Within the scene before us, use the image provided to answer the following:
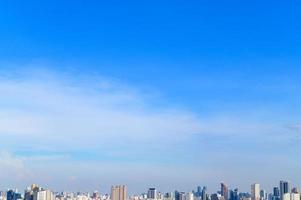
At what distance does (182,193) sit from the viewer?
4838 inches

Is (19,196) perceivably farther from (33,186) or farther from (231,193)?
(231,193)

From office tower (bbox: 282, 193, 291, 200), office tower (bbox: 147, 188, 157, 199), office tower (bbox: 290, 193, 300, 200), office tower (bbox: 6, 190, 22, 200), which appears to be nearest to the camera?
office tower (bbox: 6, 190, 22, 200)

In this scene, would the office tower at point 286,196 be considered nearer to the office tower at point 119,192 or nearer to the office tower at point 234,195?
the office tower at point 234,195

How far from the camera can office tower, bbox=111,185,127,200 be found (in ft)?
380

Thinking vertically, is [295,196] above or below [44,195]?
above

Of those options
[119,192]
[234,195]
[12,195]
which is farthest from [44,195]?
[234,195]

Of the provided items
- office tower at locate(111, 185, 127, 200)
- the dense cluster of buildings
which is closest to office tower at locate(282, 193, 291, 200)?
the dense cluster of buildings

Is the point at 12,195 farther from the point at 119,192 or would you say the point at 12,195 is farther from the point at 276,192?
the point at 276,192

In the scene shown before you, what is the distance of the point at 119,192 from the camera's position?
382 ft

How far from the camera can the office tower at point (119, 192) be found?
116m

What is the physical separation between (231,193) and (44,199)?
45166 mm

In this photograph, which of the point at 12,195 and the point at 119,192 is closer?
the point at 12,195

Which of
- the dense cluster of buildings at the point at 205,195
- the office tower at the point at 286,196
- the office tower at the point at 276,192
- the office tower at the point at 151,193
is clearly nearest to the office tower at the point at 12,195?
the dense cluster of buildings at the point at 205,195

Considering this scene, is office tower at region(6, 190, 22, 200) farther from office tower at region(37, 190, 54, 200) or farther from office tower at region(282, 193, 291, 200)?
office tower at region(282, 193, 291, 200)
